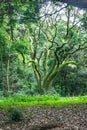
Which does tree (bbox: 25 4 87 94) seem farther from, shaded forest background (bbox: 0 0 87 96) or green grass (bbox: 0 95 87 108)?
green grass (bbox: 0 95 87 108)

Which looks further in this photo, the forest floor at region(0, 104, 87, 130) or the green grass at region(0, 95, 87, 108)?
the green grass at region(0, 95, 87, 108)

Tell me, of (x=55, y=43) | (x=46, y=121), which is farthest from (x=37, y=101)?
(x=55, y=43)

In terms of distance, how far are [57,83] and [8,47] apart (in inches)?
453

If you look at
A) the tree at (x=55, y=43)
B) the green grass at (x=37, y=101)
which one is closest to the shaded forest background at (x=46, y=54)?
the tree at (x=55, y=43)

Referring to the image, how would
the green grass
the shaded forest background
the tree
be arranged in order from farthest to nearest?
the tree → the shaded forest background → the green grass

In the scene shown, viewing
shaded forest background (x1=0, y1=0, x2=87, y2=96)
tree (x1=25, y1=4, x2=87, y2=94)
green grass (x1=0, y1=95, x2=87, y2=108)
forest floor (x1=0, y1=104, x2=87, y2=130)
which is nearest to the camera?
forest floor (x1=0, y1=104, x2=87, y2=130)

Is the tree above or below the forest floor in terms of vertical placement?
above

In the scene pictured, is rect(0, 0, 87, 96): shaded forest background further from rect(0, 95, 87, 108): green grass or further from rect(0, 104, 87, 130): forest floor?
rect(0, 104, 87, 130): forest floor

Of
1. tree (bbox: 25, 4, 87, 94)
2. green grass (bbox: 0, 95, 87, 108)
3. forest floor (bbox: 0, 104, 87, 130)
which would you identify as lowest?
green grass (bbox: 0, 95, 87, 108)

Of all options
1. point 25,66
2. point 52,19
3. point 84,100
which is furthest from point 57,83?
point 84,100

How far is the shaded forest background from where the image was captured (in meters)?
27.6

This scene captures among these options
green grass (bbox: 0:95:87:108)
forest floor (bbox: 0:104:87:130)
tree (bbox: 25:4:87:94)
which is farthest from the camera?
tree (bbox: 25:4:87:94)

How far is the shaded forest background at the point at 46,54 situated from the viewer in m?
27.6

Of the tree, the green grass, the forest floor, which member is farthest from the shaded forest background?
the forest floor
